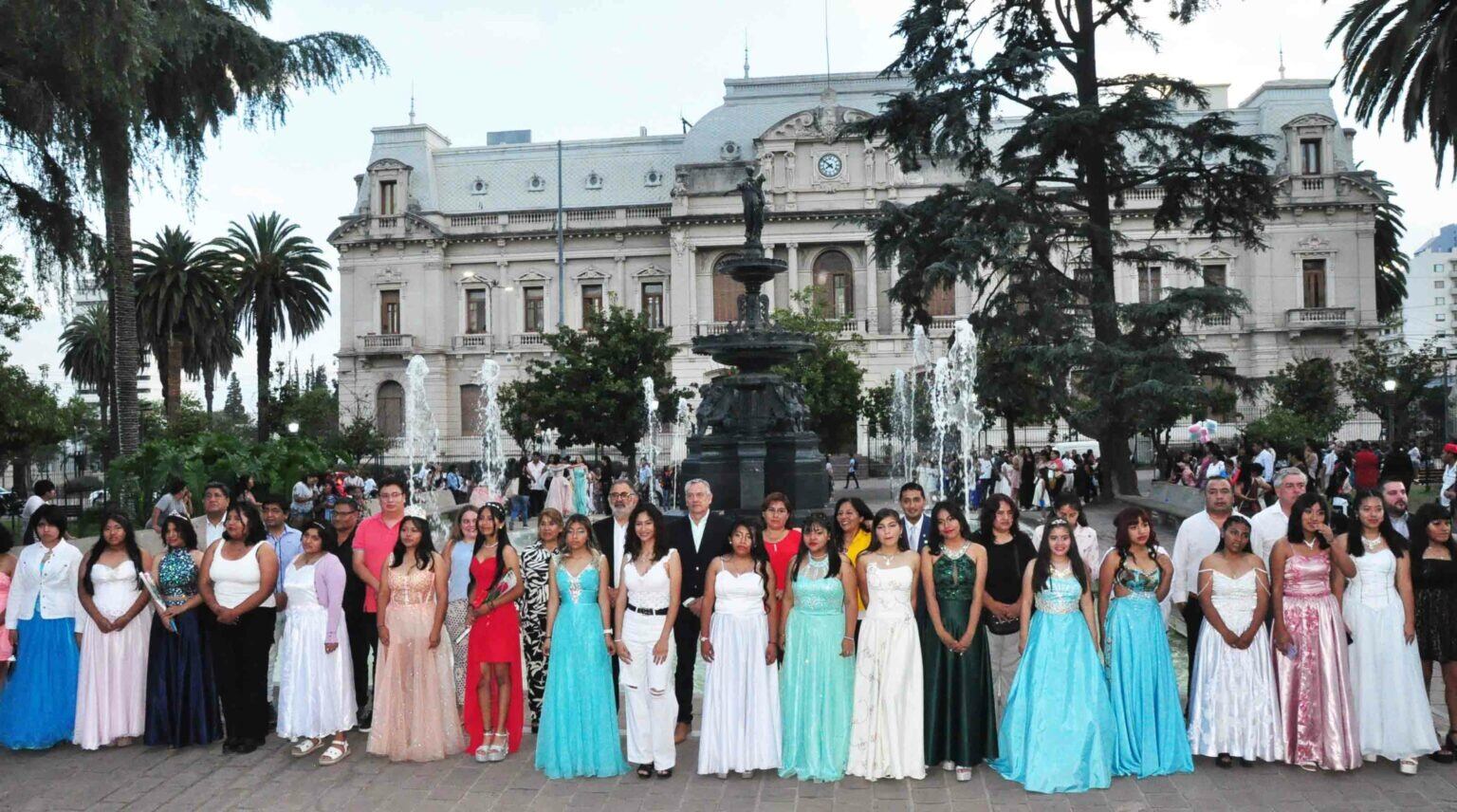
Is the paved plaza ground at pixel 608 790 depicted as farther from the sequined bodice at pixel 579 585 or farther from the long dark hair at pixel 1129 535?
the long dark hair at pixel 1129 535

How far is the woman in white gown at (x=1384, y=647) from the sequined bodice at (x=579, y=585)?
14.4ft

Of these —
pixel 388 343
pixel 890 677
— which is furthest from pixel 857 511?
pixel 388 343

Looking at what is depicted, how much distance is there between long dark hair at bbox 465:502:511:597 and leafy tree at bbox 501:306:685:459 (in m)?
29.0

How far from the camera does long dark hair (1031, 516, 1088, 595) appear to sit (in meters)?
6.73

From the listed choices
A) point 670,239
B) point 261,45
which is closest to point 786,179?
point 670,239

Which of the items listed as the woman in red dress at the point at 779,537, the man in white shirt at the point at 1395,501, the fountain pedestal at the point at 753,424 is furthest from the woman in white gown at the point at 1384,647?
the fountain pedestal at the point at 753,424

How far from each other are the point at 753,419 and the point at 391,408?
42.7 meters

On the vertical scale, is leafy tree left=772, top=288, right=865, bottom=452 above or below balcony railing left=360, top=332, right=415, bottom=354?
below

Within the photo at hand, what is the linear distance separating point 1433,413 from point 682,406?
83.0ft

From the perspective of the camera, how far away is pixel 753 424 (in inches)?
661

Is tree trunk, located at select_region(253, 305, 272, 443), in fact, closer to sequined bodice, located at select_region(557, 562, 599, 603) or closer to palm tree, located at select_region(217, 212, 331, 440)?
palm tree, located at select_region(217, 212, 331, 440)

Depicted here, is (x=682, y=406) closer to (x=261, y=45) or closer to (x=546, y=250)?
(x=546, y=250)

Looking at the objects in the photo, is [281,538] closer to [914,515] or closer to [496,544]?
[496,544]

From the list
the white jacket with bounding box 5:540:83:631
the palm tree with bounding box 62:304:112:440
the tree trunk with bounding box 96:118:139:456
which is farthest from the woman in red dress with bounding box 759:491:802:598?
the palm tree with bounding box 62:304:112:440
